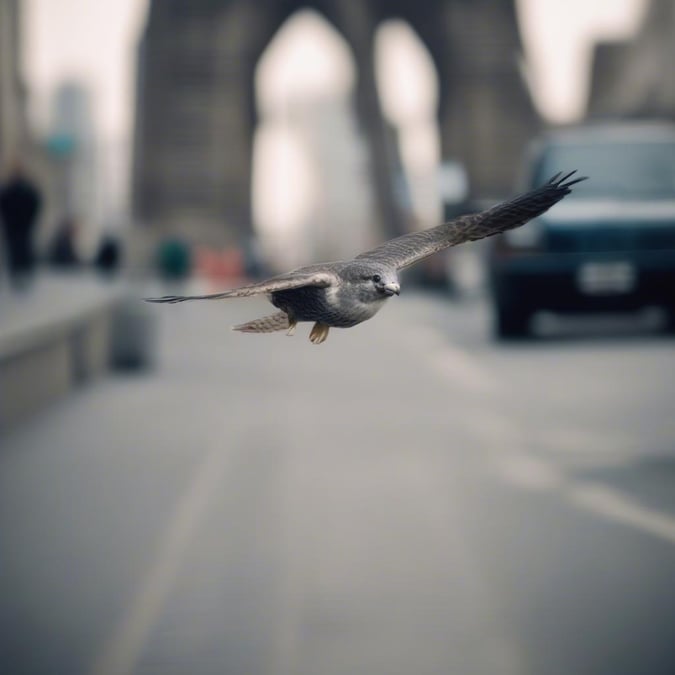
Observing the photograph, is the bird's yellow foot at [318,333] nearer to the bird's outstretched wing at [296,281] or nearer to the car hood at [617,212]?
the bird's outstretched wing at [296,281]

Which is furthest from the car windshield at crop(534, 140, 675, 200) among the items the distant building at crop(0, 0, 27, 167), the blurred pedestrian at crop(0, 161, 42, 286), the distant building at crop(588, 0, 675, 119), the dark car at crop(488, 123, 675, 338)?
the distant building at crop(588, 0, 675, 119)

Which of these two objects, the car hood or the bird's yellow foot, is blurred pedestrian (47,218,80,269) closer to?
the car hood

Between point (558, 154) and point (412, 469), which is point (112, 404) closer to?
point (412, 469)

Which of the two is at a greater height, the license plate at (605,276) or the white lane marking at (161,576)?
the license plate at (605,276)

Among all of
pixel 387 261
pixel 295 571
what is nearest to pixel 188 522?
pixel 295 571

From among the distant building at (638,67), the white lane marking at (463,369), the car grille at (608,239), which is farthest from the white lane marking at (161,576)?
the distant building at (638,67)

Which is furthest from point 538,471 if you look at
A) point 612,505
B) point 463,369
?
point 463,369
